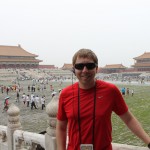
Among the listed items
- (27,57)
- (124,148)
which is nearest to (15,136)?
(124,148)

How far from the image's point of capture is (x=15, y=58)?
7456cm

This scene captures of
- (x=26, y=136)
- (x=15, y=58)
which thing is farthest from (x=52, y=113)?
(x=15, y=58)

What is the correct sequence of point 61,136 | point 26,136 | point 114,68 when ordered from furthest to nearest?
1. point 114,68
2. point 26,136
3. point 61,136

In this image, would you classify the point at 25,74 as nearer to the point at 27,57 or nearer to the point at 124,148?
the point at 27,57

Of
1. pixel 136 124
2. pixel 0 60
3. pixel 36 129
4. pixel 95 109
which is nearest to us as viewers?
pixel 95 109

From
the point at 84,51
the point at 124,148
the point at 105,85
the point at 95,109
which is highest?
the point at 84,51

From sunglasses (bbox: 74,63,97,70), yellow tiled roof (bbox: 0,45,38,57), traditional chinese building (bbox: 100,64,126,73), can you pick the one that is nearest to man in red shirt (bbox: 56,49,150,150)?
sunglasses (bbox: 74,63,97,70)

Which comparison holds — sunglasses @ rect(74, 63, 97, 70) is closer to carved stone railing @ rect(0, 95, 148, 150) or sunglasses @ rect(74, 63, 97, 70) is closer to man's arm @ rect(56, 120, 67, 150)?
man's arm @ rect(56, 120, 67, 150)

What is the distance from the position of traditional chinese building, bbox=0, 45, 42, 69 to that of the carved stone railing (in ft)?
219

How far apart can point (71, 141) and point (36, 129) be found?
9.78 m

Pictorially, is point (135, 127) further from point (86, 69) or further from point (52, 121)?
point (52, 121)

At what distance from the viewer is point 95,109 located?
2.29 meters

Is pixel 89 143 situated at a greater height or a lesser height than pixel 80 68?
lesser

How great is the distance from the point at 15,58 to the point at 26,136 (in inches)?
2838
